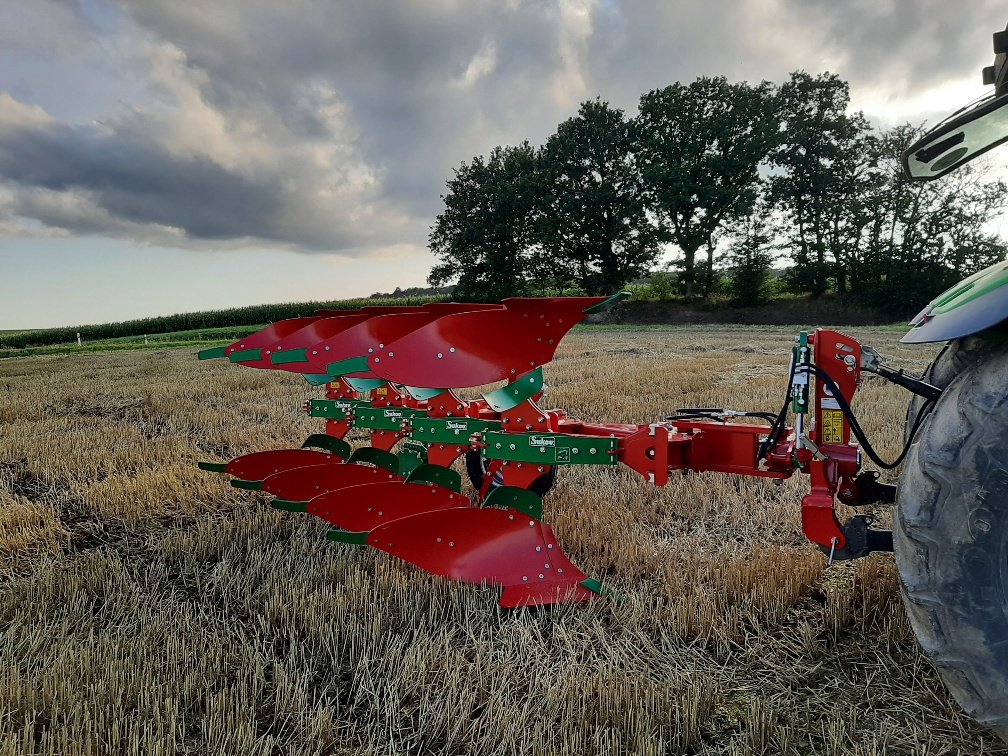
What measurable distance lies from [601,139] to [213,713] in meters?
34.0

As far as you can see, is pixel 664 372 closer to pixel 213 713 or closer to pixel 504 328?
pixel 504 328

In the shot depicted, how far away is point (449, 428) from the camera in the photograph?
304 cm

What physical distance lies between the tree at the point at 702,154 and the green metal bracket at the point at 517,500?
98.8ft

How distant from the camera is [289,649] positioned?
231cm

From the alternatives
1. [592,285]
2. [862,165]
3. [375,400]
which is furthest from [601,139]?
[375,400]

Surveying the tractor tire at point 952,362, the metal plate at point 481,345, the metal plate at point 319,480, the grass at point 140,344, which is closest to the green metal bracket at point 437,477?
the metal plate at point 319,480

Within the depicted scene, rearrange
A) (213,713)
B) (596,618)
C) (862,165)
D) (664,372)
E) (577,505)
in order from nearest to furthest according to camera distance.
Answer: (213,713) → (596,618) → (577,505) → (664,372) → (862,165)

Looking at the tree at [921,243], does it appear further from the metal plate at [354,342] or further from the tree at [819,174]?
the metal plate at [354,342]

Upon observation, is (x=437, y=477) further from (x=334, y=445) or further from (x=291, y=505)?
(x=334, y=445)

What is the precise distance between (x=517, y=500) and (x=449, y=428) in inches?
19.4

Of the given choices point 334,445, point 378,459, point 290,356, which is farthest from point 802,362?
point 334,445

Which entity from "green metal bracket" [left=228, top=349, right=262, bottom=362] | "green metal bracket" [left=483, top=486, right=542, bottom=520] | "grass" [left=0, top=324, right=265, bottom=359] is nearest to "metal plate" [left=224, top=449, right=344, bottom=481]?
"green metal bracket" [left=228, top=349, right=262, bottom=362]

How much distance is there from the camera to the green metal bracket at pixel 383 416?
11.5ft

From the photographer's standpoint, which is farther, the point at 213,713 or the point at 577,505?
the point at 577,505
